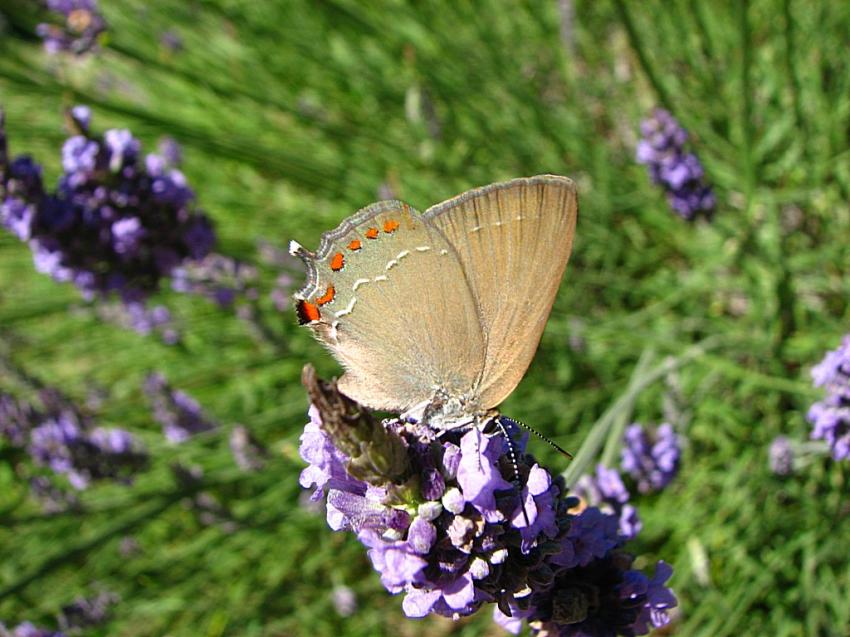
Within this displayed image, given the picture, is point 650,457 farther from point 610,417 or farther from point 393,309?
point 393,309

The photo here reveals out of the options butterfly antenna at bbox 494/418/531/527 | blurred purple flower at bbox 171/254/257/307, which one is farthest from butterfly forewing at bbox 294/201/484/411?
blurred purple flower at bbox 171/254/257/307

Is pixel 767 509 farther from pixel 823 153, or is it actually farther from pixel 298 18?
pixel 298 18

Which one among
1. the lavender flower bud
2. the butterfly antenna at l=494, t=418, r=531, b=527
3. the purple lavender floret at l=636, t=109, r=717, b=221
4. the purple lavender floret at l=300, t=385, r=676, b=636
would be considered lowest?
the purple lavender floret at l=300, t=385, r=676, b=636

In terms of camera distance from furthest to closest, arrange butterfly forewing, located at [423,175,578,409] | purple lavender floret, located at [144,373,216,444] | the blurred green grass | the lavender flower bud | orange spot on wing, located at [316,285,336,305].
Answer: purple lavender floret, located at [144,373,216,444], the blurred green grass, orange spot on wing, located at [316,285,336,305], butterfly forewing, located at [423,175,578,409], the lavender flower bud

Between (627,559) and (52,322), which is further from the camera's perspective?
(52,322)

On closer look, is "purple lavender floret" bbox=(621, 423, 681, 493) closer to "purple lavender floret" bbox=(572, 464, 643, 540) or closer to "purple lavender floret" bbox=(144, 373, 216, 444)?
"purple lavender floret" bbox=(572, 464, 643, 540)

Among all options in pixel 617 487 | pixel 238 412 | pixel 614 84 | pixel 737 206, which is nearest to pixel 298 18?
pixel 614 84

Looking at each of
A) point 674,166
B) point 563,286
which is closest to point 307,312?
point 674,166

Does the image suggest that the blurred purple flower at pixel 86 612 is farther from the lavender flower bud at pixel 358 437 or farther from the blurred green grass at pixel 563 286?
the lavender flower bud at pixel 358 437
